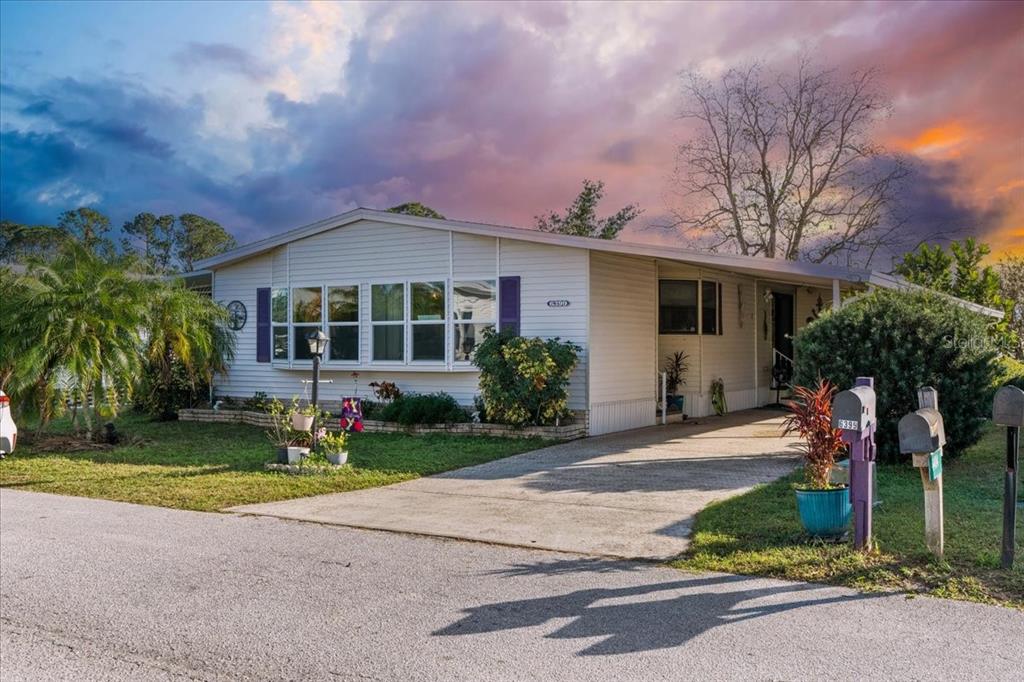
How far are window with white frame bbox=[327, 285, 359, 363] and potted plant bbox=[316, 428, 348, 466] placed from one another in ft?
16.3

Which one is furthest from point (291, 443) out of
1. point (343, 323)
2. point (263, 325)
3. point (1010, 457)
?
point (1010, 457)

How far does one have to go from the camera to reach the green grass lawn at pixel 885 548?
507 centimetres

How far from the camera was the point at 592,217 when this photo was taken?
115 feet

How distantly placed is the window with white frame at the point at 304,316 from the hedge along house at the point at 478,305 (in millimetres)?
27

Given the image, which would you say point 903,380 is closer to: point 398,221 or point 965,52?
point 398,221

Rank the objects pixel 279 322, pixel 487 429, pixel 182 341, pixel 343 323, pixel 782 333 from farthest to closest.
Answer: pixel 782 333 < pixel 279 322 < pixel 343 323 < pixel 182 341 < pixel 487 429

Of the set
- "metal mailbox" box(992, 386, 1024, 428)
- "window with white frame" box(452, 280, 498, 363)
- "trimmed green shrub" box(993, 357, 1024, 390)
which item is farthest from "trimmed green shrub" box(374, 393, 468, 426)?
"metal mailbox" box(992, 386, 1024, 428)

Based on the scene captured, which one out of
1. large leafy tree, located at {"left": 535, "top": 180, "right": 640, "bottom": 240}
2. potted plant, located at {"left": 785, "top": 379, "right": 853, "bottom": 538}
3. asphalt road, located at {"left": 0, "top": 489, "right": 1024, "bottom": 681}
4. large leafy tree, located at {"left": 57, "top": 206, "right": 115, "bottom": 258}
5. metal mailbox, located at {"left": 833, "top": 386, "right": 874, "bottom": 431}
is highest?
large leafy tree, located at {"left": 57, "top": 206, "right": 115, "bottom": 258}

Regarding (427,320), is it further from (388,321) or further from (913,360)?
(913,360)

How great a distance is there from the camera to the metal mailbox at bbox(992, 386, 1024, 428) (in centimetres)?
525

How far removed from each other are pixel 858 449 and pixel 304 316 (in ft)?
40.3

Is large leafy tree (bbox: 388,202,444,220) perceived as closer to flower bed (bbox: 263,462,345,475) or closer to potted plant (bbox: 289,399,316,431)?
potted plant (bbox: 289,399,316,431)

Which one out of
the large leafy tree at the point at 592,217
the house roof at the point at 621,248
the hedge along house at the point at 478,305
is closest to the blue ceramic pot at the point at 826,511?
the house roof at the point at 621,248

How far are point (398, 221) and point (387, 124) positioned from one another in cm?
968
